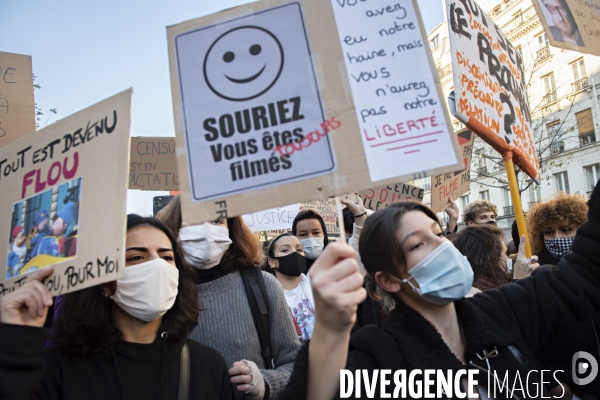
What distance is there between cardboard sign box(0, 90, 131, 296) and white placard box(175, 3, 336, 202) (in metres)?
0.30

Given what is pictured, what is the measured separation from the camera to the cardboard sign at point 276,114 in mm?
1782

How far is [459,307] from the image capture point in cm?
226

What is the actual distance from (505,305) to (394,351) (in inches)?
27.2

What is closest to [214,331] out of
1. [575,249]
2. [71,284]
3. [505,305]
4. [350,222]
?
[71,284]

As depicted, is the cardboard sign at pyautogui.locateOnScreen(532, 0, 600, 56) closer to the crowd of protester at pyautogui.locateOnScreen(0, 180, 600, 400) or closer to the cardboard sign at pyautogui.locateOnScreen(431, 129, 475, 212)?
the crowd of protester at pyautogui.locateOnScreen(0, 180, 600, 400)

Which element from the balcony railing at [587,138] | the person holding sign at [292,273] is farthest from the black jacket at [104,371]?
the balcony railing at [587,138]

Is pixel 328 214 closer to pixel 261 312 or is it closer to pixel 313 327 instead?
pixel 261 312

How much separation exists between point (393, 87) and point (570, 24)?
2208 mm

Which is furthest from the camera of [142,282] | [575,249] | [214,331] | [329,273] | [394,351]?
[214,331]

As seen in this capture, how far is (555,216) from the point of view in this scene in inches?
150

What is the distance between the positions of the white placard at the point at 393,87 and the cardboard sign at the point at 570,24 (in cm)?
170

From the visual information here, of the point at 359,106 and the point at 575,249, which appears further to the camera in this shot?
the point at 575,249

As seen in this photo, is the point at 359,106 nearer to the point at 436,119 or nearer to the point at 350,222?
the point at 436,119

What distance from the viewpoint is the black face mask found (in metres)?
4.17
